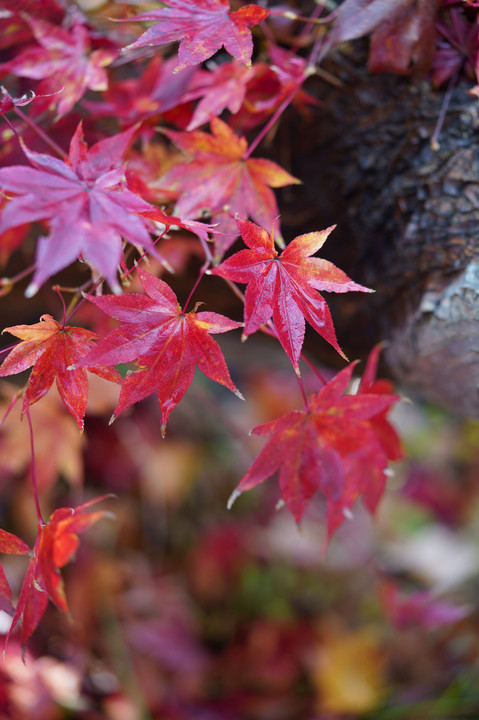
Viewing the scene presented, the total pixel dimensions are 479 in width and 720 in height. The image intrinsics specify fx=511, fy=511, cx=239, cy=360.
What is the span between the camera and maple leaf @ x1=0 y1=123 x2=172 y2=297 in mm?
324

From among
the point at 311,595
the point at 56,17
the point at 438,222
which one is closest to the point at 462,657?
the point at 311,595

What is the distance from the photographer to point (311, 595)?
1453mm

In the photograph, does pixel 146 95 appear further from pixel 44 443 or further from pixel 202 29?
pixel 44 443

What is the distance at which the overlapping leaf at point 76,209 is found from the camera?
1.06 feet

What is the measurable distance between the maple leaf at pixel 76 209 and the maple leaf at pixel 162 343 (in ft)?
0.24

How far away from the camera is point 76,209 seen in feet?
1.18

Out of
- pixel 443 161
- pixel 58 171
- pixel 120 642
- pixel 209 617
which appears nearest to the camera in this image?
pixel 58 171

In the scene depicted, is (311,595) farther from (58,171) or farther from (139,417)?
(58,171)

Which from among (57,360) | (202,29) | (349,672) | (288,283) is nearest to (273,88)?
(202,29)

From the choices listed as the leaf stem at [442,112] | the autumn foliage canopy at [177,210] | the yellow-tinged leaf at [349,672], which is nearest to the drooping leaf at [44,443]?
the autumn foliage canopy at [177,210]

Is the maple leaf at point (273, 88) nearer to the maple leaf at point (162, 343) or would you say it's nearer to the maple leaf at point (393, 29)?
the maple leaf at point (393, 29)

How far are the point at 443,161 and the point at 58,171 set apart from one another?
0.46m

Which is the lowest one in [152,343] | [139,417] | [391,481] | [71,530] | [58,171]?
[391,481]

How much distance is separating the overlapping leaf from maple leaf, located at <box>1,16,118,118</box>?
0.25 meters
